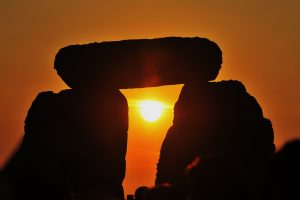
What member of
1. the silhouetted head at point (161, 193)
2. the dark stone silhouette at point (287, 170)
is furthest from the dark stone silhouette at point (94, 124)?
the dark stone silhouette at point (287, 170)

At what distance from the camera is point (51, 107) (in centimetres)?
1772

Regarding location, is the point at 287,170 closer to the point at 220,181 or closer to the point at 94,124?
the point at 220,181

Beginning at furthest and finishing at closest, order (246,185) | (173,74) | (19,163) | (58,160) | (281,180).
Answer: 1. (173,74)
2. (19,163)
3. (58,160)
4. (246,185)
5. (281,180)

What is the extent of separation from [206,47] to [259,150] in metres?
3.17

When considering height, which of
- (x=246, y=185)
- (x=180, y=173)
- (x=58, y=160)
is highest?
(x=246, y=185)

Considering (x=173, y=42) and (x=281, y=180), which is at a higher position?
(x=281, y=180)

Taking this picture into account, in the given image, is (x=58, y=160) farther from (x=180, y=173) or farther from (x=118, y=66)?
(x=118, y=66)

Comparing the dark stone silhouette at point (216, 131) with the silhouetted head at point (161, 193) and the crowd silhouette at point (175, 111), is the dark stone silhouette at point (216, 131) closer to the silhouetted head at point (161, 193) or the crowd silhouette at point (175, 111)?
the crowd silhouette at point (175, 111)

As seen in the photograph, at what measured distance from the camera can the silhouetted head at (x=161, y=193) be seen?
5.30 metres

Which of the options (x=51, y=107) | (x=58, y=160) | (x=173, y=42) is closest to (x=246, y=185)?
(x=58, y=160)

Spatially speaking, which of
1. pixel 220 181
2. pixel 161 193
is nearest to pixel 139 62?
pixel 161 193

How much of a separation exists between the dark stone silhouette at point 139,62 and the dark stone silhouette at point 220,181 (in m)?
12.7

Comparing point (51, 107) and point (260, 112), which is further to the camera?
point (51, 107)

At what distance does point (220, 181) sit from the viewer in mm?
4215
